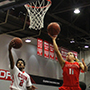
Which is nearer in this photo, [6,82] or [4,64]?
[6,82]

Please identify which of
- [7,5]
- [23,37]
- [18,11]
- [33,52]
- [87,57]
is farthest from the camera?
[87,57]

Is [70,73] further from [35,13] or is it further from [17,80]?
[35,13]

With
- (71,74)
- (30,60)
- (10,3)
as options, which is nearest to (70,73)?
(71,74)

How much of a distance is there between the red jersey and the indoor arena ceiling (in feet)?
13.2

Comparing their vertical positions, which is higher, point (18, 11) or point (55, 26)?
point (18, 11)

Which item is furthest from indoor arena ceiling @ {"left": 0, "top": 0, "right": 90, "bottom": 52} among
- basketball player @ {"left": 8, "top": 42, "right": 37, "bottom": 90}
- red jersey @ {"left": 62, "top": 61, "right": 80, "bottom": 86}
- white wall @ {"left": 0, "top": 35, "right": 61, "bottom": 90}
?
red jersey @ {"left": 62, "top": 61, "right": 80, "bottom": 86}

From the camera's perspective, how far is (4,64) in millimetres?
12156

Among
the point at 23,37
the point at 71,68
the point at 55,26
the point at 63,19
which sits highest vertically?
the point at 63,19

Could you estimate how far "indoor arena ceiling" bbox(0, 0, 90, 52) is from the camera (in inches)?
433

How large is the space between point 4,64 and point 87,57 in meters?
9.89

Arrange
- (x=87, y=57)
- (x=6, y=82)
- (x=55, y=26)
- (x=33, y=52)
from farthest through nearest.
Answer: (x=87, y=57)
(x=33, y=52)
(x=6, y=82)
(x=55, y=26)

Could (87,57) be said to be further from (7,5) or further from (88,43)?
(7,5)

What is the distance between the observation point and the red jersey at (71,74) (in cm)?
417

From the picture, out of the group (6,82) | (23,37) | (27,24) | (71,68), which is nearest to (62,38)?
(23,37)
